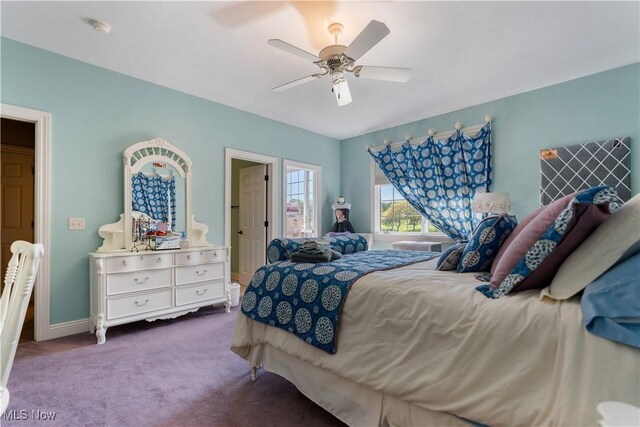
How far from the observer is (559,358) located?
988mm

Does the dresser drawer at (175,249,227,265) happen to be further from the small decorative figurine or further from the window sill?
the window sill

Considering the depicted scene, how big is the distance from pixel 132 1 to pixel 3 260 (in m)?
4.00

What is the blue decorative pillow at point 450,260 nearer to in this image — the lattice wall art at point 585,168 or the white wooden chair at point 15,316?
the white wooden chair at point 15,316

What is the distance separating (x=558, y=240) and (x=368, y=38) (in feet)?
5.50

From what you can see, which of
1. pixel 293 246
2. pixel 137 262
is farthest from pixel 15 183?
pixel 293 246

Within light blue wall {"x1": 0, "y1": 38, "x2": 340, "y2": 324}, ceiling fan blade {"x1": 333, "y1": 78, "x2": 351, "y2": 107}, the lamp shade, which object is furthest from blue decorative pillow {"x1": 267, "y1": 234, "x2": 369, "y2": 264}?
light blue wall {"x1": 0, "y1": 38, "x2": 340, "y2": 324}

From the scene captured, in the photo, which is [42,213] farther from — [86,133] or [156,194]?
[156,194]

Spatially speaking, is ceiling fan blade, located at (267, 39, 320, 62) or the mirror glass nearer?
ceiling fan blade, located at (267, 39, 320, 62)

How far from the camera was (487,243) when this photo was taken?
5.58ft

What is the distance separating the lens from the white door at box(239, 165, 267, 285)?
4906 millimetres

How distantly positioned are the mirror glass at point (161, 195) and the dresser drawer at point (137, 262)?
39 centimetres

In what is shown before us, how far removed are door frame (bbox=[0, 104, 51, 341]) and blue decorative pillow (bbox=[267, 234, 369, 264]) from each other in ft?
7.00

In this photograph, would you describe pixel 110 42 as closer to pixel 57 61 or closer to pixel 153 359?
pixel 57 61

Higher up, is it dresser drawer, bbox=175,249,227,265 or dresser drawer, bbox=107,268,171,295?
dresser drawer, bbox=175,249,227,265
